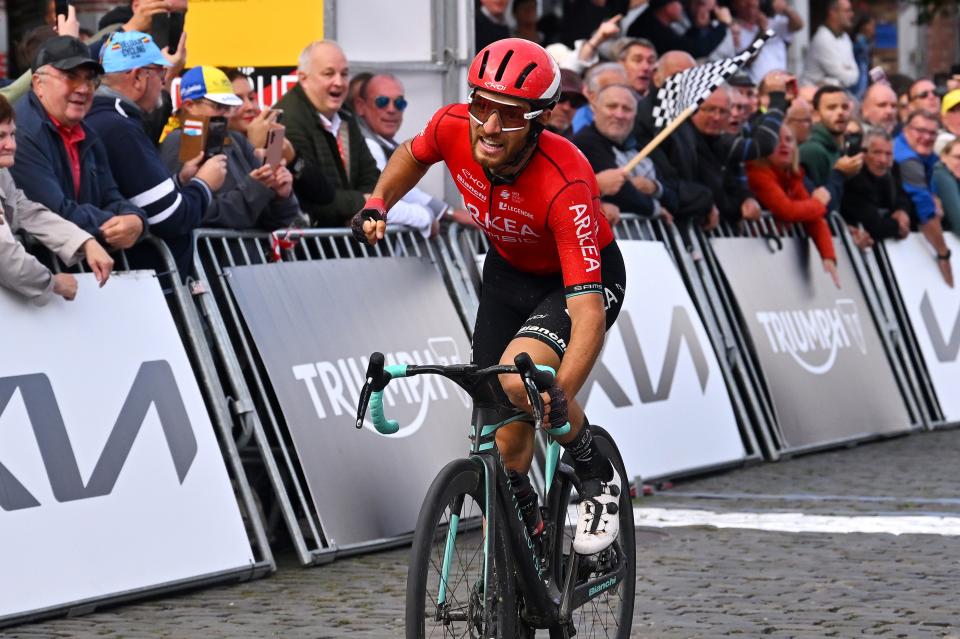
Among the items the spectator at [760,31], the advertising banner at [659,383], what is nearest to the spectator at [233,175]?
the advertising banner at [659,383]

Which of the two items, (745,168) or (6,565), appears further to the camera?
(745,168)

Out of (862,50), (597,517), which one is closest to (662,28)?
(862,50)

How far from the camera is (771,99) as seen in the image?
1441 centimetres

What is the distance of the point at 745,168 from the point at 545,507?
7859 mm

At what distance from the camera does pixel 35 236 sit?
8172mm

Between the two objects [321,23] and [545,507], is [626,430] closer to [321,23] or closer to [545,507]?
[321,23]

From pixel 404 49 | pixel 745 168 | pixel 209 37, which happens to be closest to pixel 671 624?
pixel 404 49

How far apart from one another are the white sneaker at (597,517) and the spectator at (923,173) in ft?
31.7

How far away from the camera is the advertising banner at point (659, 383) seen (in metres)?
11.3

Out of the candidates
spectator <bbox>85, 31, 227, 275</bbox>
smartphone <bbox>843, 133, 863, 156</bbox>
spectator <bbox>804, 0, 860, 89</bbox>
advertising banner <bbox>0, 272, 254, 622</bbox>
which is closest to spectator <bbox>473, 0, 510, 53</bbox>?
smartphone <bbox>843, 133, 863, 156</bbox>

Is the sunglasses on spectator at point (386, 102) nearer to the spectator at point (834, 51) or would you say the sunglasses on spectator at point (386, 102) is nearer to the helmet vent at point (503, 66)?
the helmet vent at point (503, 66)

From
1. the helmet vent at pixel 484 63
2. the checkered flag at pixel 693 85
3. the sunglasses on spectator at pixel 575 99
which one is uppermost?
the sunglasses on spectator at pixel 575 99

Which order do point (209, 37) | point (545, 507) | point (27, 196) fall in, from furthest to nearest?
point (209, 37) < point (27, 196) < point (545, 507)

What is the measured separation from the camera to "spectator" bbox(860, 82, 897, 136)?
55.8 ft
